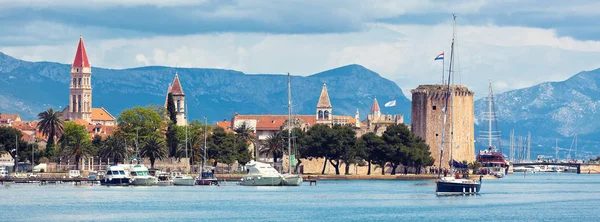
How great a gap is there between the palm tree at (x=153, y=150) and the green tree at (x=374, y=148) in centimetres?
2029

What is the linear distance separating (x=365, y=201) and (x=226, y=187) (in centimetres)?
2274

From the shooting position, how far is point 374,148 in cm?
12512

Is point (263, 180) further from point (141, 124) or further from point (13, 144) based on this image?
point (141, 124)

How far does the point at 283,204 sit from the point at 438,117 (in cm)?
5998

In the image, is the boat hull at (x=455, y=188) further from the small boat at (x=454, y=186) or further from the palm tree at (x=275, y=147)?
the palm tree at (x=275, y=147)

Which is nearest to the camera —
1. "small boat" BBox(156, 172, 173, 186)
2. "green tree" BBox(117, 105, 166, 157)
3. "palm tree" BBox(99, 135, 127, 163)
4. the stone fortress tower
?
"small boat" BBox(156, 172, 173, 186)

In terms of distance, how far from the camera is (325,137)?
406 feet

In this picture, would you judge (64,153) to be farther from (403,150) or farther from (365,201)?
(365,201)

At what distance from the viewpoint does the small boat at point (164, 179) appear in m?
106

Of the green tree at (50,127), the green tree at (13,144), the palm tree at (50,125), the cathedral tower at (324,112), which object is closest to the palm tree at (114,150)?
the green tree at (50,127)

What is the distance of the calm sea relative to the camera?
6612 cm

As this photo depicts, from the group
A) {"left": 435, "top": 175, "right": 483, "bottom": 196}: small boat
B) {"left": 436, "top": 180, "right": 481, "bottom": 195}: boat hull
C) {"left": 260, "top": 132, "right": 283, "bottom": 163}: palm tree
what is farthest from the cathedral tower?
{"left": 435, "top": 175, "right": 483, "bottom": 196}: small boat

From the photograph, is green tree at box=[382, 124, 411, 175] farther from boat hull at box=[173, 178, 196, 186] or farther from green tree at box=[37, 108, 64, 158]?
green tree at box=[37, 108, 64, 158]

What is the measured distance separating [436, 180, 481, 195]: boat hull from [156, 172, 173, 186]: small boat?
2911cm
